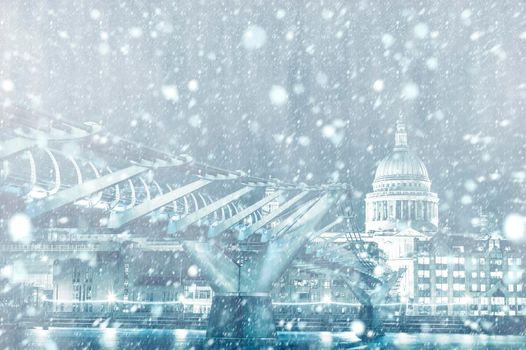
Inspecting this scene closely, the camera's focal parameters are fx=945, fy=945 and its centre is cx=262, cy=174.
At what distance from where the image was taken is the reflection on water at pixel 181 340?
54156mm

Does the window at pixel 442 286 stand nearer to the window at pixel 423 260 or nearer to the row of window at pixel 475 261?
the row of window at pixel 475 261

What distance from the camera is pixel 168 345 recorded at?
2180 inches

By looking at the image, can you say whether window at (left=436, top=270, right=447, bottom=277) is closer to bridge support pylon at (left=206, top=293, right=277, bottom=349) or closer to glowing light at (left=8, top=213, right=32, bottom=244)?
bridge support pylon at (left=206, top=293, right=277, bottom=349)

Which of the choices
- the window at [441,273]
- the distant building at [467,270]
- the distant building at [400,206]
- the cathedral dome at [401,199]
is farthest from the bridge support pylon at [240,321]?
the cathedral dome at [401,199]

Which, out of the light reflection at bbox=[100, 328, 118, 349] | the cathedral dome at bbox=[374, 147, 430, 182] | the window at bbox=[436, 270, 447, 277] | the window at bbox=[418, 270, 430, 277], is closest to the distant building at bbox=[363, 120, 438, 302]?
the cathedral dome at bbox=[374, 147, 430, 182]

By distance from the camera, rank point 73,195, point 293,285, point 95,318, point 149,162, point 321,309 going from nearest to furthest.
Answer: point 73,195 < point 149,162 < point 95,318 < point 321,309 < point 293,285

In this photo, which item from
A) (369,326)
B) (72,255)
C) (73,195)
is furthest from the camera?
(72,255)

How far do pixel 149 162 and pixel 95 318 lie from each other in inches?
1681

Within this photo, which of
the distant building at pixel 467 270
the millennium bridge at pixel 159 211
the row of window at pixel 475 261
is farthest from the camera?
the row of window at pixel 475 261

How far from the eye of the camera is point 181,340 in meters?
60.5

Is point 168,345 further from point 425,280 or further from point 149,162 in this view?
point 425,280

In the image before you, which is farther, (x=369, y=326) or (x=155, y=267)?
(x=155, y=267)

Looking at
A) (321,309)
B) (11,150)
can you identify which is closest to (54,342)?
(11,150)

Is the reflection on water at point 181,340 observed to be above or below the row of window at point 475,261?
below
